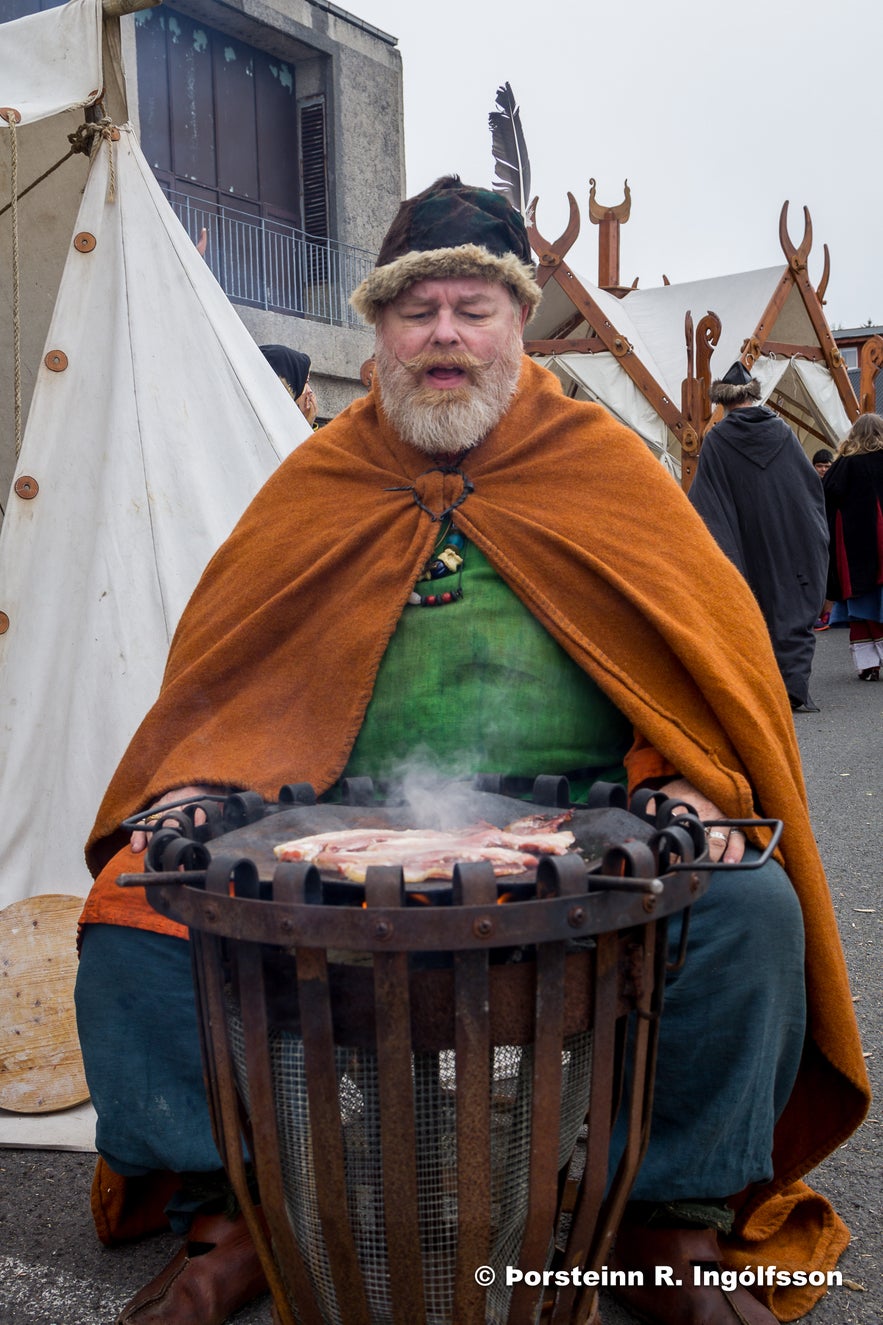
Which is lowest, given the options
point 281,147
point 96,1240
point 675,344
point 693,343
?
point 96,1240

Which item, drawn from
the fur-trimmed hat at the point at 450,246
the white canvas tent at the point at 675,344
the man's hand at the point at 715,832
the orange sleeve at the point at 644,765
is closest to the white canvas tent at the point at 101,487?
the fur-trimmed hat at the point at 450,246

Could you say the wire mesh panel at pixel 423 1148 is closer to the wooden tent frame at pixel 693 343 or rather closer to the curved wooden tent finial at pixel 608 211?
the wooden tent frame at pixel 693 343

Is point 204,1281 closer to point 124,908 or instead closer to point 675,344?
point 124,908

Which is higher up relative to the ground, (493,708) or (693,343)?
(693,343)

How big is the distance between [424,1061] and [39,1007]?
5.56ft

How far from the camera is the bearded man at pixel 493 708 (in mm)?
1915

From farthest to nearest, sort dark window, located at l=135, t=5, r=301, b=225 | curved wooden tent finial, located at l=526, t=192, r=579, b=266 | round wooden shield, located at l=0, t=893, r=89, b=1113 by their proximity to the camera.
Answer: dark window, located at l=135, t=5, r=301, b=225, curved wooden tent finial, located at l=526, t=192, r=579, b=266, round wooden shield, located at l=0, t=893, r=89, b=1113

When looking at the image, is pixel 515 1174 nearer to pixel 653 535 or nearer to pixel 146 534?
pixel 653 535

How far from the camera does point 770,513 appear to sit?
7367mm

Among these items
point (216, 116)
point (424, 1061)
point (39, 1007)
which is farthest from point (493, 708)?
point (216, 116)

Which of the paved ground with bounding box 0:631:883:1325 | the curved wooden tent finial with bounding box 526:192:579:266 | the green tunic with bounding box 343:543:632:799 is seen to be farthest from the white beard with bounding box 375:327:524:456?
the curved wooden tent finial with bounding box 526:192:579:266

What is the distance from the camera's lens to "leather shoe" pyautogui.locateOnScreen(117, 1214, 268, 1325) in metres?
1.97

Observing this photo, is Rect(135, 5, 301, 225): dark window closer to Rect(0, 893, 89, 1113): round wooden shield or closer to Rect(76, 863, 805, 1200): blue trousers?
Rect(0, 893, 89, 1113): round wooden shield

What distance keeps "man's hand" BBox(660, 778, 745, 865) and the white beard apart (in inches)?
35.9
